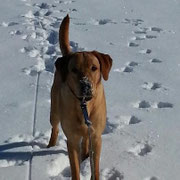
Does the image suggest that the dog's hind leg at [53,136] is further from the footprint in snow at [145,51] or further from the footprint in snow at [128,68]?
the footprint in snow at [145,51]

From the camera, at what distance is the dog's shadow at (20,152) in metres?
3.73

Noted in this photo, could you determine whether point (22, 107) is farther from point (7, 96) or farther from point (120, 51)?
point (120, 51)

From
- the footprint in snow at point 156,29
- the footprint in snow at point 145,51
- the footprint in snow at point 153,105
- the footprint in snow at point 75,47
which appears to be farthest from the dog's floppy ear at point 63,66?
the footprint in snow at point 156,29

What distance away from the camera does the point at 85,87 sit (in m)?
2.73

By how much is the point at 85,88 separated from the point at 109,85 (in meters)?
2.54

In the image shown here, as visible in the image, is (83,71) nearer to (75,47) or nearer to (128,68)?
(128,68)

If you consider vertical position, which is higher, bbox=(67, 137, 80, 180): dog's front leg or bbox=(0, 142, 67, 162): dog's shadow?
bbox=(67, 137, 80, 180): dog's front leg

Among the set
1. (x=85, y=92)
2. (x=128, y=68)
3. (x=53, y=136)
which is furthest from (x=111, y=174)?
(x=128, y=68)

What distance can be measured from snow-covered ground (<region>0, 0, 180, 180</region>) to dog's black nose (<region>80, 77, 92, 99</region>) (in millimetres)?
1061

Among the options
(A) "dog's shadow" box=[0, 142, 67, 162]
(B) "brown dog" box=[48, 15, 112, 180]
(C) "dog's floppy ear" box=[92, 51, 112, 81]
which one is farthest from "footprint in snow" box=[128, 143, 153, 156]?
(C) "dog's floppy ear" box=[92, 51, 112, 81]

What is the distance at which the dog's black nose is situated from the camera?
2727mm

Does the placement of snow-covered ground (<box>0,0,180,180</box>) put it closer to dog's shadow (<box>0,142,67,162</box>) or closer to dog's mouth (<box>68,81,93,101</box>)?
dog's shadow (<box>0,142,67,162</box>)

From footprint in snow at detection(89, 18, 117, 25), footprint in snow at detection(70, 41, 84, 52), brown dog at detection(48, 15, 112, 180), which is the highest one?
brown dog at detection(48, 15, 112, 180)

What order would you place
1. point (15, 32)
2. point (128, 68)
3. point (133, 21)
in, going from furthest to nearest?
point (133, 21) → point (15, 32) → point (128, 68)
